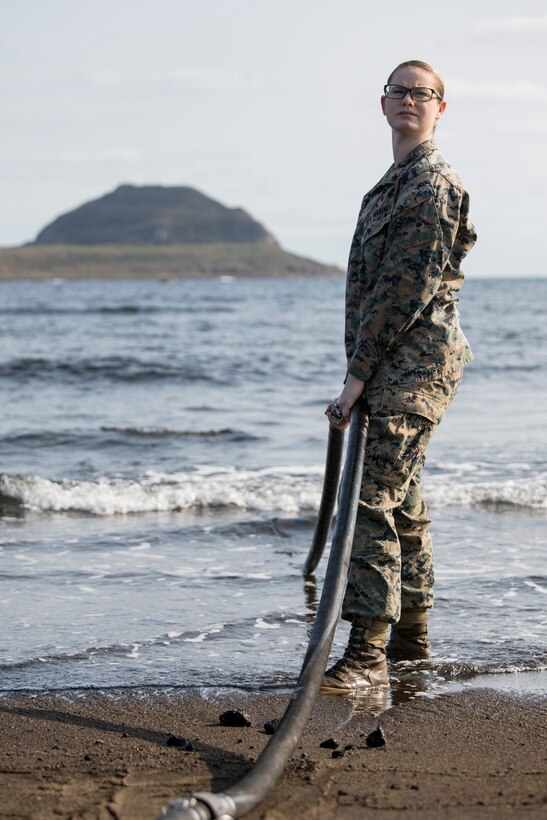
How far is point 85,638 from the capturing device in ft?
16.8

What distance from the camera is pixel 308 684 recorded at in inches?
137

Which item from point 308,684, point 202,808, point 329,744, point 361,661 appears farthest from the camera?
point 361,661

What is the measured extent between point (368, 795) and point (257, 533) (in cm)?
462

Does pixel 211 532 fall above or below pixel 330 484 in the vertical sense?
below

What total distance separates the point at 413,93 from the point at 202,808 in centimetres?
271

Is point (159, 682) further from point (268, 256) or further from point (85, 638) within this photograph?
point (268, 256)

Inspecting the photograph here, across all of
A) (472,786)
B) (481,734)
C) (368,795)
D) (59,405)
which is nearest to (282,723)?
(368,795)

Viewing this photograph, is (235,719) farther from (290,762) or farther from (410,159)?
(410,159)

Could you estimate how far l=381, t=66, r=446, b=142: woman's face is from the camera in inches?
163

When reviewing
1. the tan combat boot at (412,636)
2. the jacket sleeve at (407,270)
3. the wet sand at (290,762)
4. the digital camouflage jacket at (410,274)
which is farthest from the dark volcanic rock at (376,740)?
the jacket sleeve at (407,270)

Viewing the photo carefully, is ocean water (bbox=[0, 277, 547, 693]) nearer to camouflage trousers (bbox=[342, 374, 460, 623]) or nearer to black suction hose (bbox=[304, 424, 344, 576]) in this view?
black suction hose (bbox=[304, 424, 344, 576])

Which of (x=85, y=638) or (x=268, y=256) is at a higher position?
(x=268, y=256)

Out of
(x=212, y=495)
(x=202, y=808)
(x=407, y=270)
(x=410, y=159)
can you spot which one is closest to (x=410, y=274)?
(x=407, y=270)

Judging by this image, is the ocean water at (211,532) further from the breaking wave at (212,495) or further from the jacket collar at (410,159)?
the jacket collar at (410,159)
